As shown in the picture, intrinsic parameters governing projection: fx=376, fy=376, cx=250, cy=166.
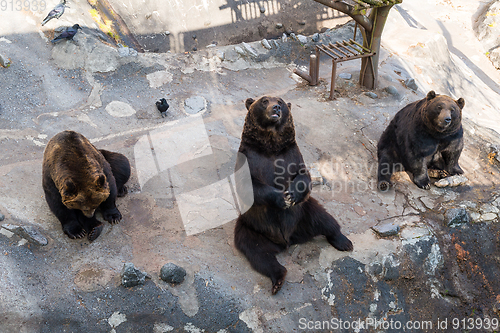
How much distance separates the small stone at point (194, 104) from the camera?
9.09 metres

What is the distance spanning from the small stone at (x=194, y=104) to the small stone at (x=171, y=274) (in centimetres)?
490

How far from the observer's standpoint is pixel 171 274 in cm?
485

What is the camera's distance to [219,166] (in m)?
7.35

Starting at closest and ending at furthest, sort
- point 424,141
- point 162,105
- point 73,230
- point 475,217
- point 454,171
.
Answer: point 73,230 < point 475,217 < point 424,141 < point 454,171 < point 162,105

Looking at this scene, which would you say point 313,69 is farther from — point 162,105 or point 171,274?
point 171,274

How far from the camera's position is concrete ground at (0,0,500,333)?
4770mm

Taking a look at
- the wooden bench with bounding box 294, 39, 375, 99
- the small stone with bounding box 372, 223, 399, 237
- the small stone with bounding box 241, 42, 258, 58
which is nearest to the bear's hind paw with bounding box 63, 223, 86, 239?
the small stone with bounding box 372, 223, 399, 237

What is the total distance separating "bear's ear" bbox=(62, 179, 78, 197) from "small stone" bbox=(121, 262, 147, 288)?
115cm

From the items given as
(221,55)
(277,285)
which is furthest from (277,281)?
(221,55)

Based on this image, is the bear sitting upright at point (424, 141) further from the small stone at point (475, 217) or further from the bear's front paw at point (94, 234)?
the bear's front paw at point (94, 234)

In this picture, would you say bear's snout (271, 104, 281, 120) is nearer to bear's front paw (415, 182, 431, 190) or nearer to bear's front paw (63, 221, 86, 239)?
bear's front paw (63, 221, 86, 239)

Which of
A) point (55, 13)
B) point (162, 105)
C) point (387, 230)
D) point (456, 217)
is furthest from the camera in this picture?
point (55, 13)

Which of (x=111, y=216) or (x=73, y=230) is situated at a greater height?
(x=73, y=230)

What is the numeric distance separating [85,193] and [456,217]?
576 cm
